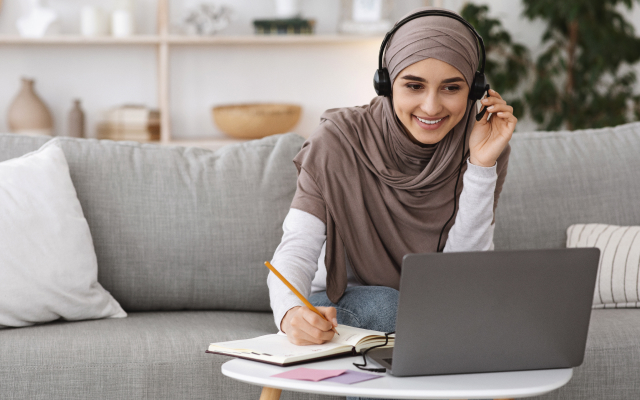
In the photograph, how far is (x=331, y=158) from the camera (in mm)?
1295

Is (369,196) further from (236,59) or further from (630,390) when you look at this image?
(236,59)

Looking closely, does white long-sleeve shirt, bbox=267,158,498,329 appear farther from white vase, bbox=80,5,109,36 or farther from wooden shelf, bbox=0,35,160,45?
white vase, bbox=80,5,109,36

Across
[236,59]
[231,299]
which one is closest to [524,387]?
[231,299]

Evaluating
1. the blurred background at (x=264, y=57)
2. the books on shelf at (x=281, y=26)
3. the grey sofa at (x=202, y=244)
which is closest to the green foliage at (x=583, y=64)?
the blurred background at (x=264, y=57)

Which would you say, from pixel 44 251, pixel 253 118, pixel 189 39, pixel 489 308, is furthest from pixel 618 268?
pixel 189 39

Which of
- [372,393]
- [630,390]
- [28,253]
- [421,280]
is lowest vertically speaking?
[630,390]

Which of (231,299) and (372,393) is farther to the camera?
(231,299)

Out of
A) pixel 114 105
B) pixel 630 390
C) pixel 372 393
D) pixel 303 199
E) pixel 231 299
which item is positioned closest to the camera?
pixel 372 393

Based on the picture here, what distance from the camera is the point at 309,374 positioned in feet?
2.58

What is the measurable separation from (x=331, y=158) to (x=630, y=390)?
81cm

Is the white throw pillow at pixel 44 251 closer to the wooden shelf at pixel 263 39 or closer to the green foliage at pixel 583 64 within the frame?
the wooden shelf at pixel 263 39

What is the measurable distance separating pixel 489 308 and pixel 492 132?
545 mm


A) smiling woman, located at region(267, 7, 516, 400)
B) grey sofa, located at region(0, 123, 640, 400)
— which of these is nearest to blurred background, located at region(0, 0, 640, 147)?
grey sofa, located at region(0, 123, 640, 400)

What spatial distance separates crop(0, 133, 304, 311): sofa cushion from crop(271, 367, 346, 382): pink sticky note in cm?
84
